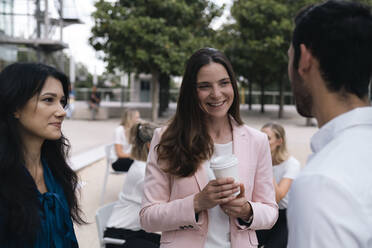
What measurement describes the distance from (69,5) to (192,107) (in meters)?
14.7

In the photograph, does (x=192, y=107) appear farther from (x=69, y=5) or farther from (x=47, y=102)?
(x=69, y=5)

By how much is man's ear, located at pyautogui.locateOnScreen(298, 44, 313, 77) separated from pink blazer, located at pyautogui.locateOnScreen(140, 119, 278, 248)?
91 centimetres

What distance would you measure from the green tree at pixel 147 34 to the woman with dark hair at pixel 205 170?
1587 centimetres

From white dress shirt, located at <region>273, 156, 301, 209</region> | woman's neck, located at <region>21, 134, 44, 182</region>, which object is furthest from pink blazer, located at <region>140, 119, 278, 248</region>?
white dress shirt, located at <region>273, 156, 301, 209</region>

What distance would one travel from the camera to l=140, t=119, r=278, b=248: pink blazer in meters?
1.74

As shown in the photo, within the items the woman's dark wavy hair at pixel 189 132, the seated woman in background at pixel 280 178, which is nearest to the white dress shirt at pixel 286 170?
the seated woman in background at pixel 280 178

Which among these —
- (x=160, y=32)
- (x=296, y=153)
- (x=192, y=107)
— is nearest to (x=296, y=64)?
(x=192, y=107)

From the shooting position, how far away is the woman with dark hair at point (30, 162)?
5.37 feet

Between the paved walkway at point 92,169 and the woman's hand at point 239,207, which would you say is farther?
the paved walkway at point 92,169

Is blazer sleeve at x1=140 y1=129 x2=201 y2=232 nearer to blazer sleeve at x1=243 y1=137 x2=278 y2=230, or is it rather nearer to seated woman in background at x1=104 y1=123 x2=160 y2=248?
blazer sleeve at x1=243 y1=137 x2=278 y2=230

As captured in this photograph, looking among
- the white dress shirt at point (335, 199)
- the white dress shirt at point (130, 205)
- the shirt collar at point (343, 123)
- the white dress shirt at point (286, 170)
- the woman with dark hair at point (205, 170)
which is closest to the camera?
the white dress shirt at point (335, 199)

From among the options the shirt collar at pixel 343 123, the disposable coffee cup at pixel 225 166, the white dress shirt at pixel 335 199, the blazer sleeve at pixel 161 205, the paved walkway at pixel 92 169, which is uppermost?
the shirt collar at pixel 343 123

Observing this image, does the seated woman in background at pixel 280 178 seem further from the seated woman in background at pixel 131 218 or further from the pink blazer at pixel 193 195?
the pink blazer at pixel 193 195

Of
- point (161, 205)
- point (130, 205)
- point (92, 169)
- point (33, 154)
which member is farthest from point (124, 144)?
point (161, 205)
